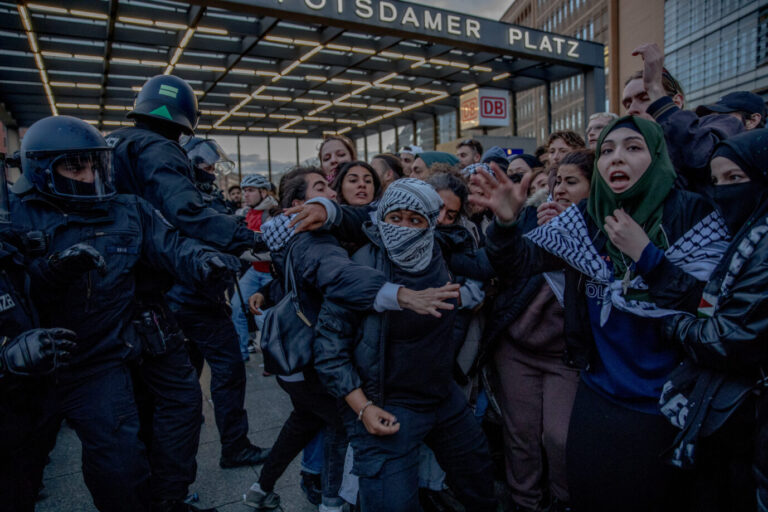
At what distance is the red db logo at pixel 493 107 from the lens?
39.7 ft

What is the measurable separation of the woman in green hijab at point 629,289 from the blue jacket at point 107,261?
1606 mm

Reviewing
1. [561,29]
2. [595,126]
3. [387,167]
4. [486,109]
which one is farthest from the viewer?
[561,29]

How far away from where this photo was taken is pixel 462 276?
8.11ft

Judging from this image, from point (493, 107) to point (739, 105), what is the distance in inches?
397

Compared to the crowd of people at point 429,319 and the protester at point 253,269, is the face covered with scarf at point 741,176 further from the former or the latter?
the protester at point 253,269

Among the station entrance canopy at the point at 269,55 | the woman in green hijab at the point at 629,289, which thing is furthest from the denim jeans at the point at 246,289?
the station entrance canopy at the point at 269,55

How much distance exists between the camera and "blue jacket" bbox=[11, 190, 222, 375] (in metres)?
2.08

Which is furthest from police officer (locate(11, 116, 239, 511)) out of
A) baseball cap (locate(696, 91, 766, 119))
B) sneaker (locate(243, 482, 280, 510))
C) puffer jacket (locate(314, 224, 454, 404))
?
baseball cap (locate(696, 91, 766, 119))

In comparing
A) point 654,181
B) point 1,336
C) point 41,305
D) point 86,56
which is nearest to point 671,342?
point 654,181

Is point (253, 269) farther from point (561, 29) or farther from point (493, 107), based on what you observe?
point (561, 29)

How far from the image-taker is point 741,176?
156 cm

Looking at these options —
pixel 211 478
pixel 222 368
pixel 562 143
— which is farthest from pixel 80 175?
pixel 562 143

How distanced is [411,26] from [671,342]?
27.9 feet

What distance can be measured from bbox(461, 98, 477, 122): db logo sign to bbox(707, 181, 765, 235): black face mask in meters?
11.1
